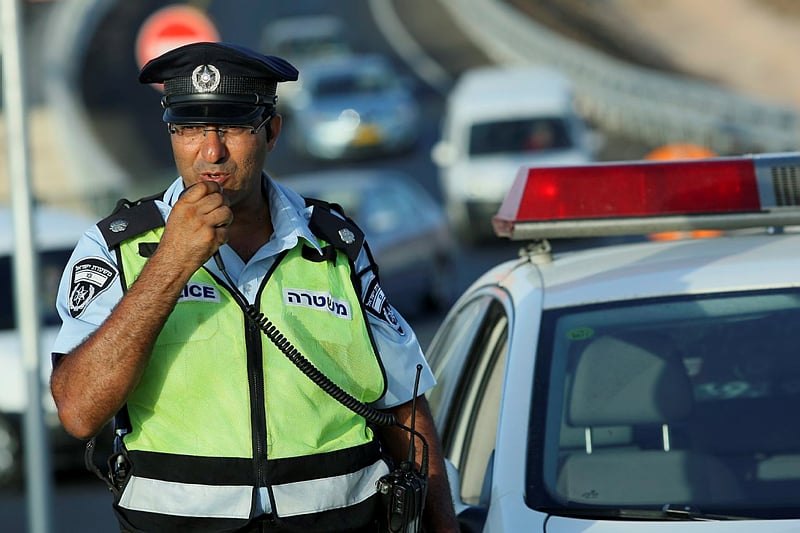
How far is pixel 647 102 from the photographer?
34594mm

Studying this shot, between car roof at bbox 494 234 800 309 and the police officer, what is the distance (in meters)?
1.13

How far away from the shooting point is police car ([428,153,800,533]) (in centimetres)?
380

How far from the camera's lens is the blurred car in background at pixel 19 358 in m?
11.6

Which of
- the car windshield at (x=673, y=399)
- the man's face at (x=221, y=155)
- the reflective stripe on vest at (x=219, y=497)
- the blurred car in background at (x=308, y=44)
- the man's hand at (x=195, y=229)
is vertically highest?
the man's face at (x=221, y=155)

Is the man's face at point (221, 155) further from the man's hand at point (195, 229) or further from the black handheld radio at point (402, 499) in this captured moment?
the black handheld radio at point (402, 499)

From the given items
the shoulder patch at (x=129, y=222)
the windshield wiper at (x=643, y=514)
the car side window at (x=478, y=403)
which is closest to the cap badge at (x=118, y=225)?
the shoulder patch at (x=129, y=222)

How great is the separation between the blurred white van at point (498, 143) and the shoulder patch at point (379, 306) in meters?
18.4

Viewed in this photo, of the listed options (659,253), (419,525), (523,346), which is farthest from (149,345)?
(659,253)

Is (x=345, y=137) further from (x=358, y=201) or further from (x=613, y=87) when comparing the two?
(x=358, y=201)

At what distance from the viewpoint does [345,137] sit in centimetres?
3097

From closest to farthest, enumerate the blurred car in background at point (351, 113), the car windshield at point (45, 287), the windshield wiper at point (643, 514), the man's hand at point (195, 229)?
the man's hand at point (195, 229)
the windshield wiper at point (643, 514)
the car windshield at point (45, 287)
the blurred car in background at point (351, 113)

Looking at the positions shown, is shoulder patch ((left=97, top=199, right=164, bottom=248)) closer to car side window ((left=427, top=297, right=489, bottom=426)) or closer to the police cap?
the police cap

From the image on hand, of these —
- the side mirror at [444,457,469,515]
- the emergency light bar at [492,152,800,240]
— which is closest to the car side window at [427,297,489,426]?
the emergency light bar at [492,152,800,240]

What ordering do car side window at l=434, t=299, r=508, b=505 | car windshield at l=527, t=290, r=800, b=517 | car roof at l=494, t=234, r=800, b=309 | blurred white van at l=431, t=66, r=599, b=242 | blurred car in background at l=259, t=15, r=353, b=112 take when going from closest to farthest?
1. car windshield at l=527, t=290, r=800, b=517
2. car roof at l=494, t=234, r=800, b=309
3. car side window at l=434, t=299, r=508, b=505
4. blurred white van at l=431, t=66, r=599, b=242
5. blurred car in background at l=259, t=15, r=353, b=112
